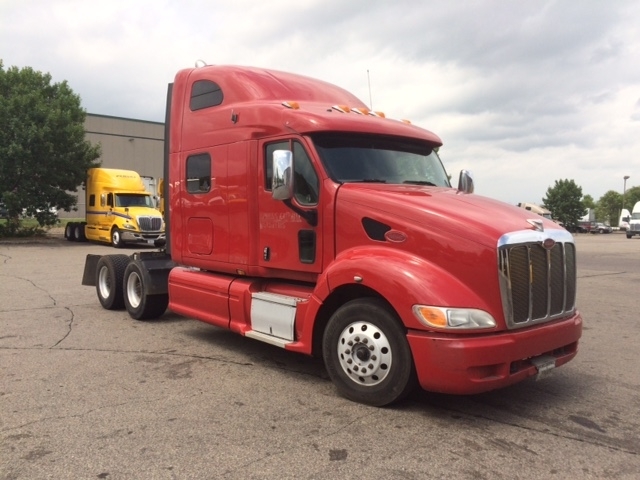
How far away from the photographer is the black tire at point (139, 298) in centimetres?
773

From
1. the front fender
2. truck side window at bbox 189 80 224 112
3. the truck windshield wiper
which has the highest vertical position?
truck side window at bbox 189 80 224 112

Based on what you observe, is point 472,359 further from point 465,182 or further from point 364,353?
point 465,182

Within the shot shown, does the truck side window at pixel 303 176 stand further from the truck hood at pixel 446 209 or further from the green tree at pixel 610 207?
the green tree at pixel 610 207

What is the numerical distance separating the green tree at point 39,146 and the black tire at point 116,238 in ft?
13.8

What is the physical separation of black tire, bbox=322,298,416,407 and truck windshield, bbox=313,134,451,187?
4.16 ft

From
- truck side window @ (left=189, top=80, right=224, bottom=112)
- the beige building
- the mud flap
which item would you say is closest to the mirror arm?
truck side window @ (left=189, top=80, right=224, bottom=112)

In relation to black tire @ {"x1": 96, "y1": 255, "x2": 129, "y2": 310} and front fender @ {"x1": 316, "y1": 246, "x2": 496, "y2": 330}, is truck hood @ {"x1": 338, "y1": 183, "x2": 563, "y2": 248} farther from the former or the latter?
black tire @ {"x1": 96, "y1": 255, "x2": 129, "y2": 310}

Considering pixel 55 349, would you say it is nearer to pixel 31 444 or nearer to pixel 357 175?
pixel 31 444

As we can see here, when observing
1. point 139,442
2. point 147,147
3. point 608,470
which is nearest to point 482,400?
point 608,470

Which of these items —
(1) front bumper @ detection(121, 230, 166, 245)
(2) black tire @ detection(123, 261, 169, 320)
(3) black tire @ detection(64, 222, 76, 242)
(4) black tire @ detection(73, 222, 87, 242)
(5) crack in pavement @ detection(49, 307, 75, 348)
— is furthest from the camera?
(3) black tire @ detection(64, 222, 76, 242)

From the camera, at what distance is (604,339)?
23.4 ft

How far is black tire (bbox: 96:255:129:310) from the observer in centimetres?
855

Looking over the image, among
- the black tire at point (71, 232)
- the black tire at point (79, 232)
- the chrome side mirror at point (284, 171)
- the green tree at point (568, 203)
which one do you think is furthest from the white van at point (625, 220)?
the chrome side mirror at point (284, 171)

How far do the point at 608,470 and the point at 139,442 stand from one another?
3.05 m
